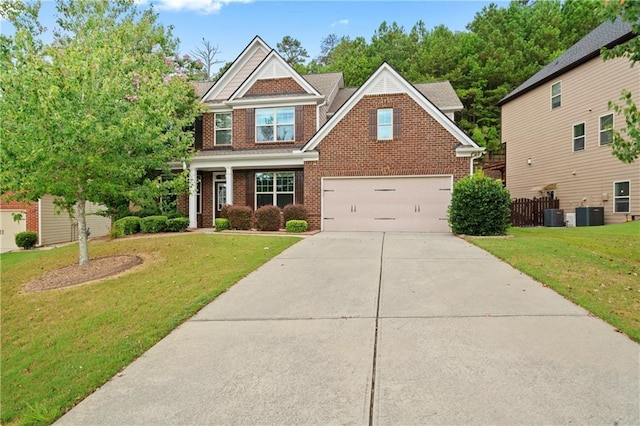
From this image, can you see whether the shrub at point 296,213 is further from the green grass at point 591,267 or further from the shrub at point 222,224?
the green grass at point 591,267

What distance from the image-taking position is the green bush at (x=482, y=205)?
37.8 ft

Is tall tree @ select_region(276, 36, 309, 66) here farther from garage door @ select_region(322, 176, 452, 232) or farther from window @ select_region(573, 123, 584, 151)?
garage door @ select_region(322, 176, 452, 232)

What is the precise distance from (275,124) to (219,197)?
14.5 feet

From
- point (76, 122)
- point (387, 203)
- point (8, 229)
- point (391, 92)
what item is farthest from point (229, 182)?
point (8, 229)

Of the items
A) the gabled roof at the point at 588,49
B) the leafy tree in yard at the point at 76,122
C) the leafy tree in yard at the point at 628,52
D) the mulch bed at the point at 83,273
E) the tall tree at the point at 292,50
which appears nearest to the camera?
the leafy tree in yard at the point at 628,52

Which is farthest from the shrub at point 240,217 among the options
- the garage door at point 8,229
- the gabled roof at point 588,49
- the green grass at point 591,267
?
the gabled roof at point 588,49

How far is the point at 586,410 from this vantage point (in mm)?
2803

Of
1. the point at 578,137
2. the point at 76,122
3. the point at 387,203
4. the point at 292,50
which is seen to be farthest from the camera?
the point at 292,50

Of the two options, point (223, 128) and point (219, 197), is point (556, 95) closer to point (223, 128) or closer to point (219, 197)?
point (223, 128)

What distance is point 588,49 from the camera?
17484mm

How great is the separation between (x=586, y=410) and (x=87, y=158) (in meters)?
8.97

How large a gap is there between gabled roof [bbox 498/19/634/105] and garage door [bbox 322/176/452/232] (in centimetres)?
922

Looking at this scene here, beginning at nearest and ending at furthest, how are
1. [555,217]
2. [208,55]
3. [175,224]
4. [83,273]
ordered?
[83,273] → [175,224] → [555,217] → [208,55]

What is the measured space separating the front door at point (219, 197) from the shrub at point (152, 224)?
10.8 ft
